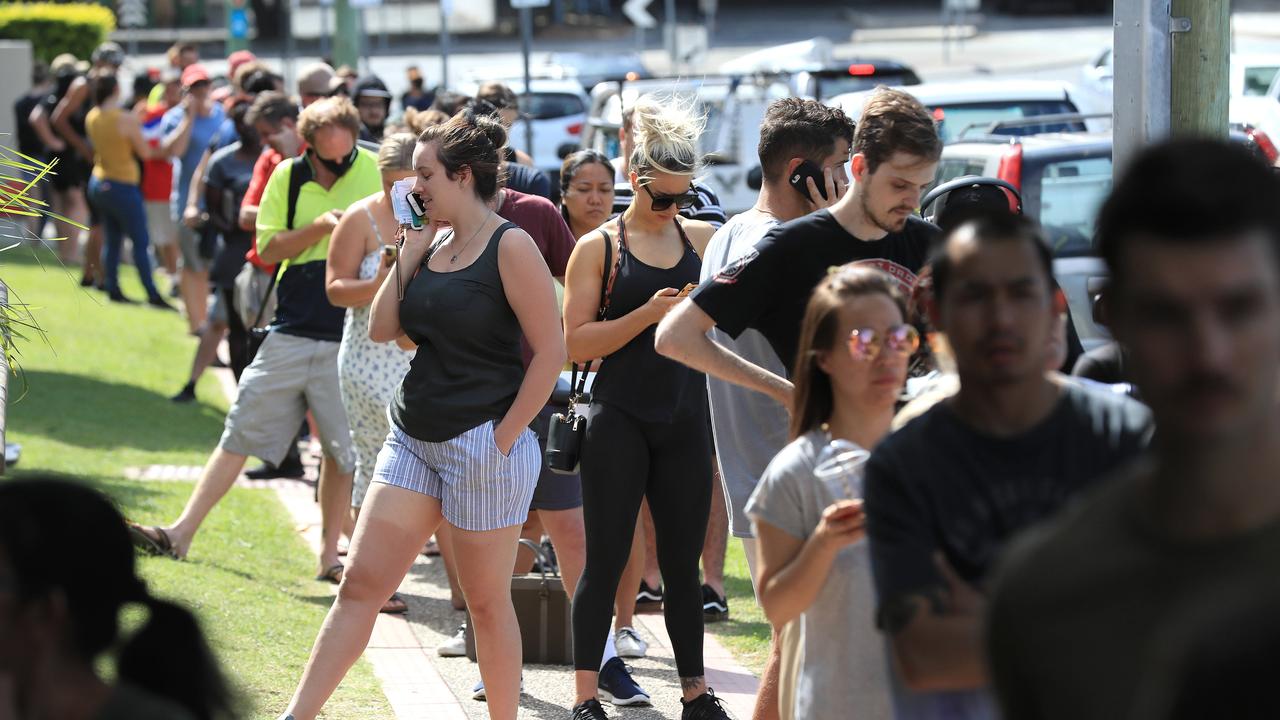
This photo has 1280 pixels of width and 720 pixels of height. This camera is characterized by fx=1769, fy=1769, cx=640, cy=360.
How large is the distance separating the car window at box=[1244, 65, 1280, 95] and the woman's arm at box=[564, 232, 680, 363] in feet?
40.5

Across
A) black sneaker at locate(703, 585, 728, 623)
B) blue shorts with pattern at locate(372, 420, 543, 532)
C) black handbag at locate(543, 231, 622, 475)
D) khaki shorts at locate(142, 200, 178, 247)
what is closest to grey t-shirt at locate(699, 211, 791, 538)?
black handbag at locate(543, 231, 622, 475)

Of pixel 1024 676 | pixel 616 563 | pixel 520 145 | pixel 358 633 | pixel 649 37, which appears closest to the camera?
pixel 1024 676

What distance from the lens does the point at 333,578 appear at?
7.61m

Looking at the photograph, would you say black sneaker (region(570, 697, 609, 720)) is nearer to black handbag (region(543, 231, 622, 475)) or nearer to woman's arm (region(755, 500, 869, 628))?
black handbag (region(543, 231, 622, 475))

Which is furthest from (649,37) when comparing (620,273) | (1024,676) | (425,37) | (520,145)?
(1024,676)

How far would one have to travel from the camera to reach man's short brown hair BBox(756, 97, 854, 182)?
5.30 meters

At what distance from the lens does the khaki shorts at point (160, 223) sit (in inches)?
627

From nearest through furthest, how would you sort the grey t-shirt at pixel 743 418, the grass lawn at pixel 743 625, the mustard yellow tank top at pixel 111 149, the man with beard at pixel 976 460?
the man with beard at pixel 976 460, the grey t-shirt at pixel 743 418, the grass lawn at pixel 743 625, the mustard yellow tank top at pixel 111 149

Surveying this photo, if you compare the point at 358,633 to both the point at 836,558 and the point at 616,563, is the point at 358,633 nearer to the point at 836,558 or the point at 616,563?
the point at 616,563

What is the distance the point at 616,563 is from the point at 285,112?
4.28 m

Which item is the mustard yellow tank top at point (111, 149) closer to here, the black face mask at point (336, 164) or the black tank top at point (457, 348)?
the black face mask at point (336, 164)

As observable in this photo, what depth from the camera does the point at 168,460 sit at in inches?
410

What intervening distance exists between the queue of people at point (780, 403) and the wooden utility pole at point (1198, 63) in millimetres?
983

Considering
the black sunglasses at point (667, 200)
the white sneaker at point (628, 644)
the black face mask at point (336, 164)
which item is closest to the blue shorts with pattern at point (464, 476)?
the black sunglasses at point (667, 200)
